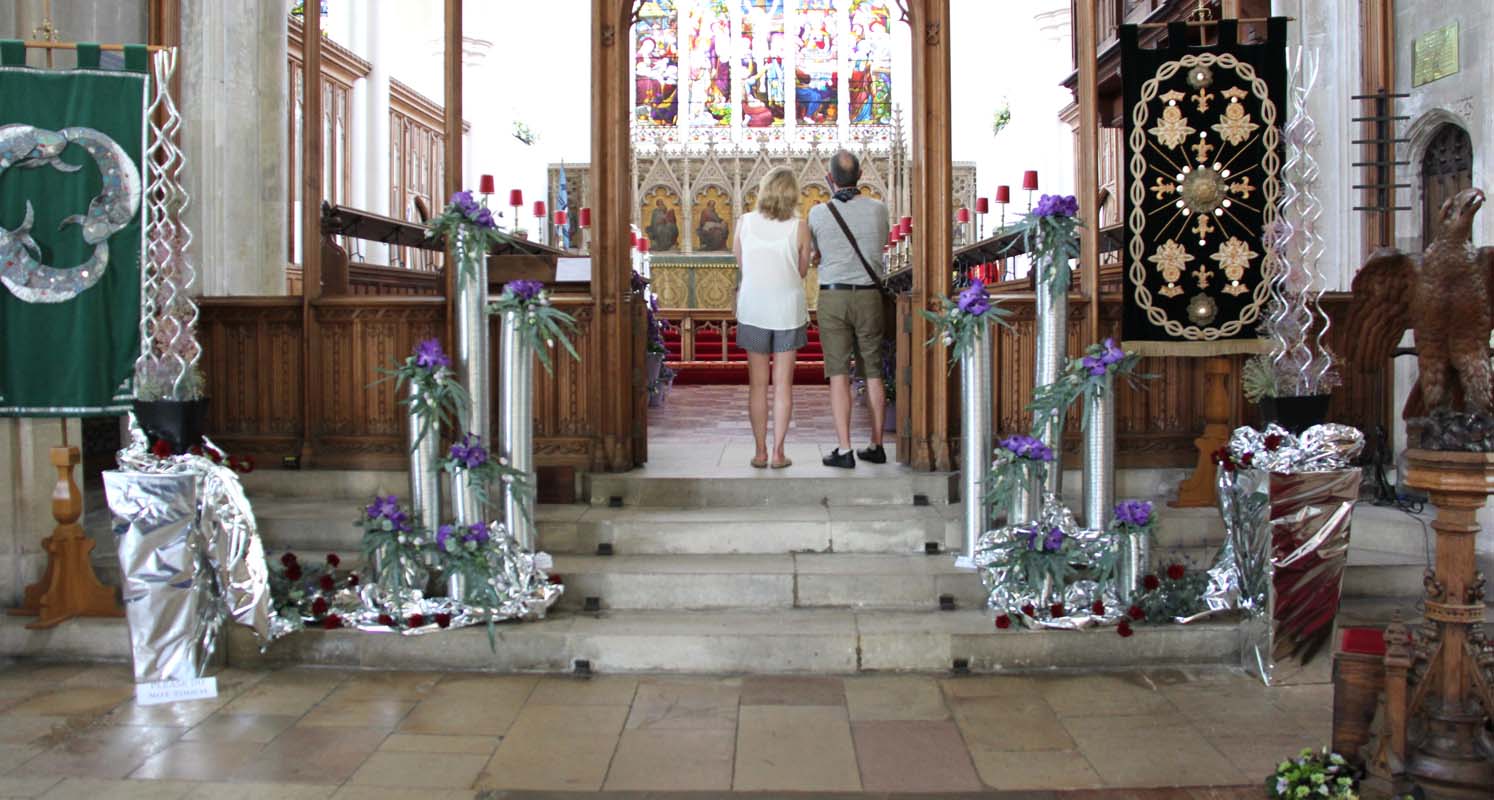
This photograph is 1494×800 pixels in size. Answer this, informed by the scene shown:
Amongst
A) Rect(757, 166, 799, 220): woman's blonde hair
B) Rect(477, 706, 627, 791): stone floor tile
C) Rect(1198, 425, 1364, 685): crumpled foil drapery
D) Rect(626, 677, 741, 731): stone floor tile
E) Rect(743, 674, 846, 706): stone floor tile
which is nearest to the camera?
Rect(477, 706, 627, 791): stone floor tile

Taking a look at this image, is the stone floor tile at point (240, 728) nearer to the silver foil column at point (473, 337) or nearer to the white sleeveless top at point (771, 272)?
the silver foil column at point (473, 337)

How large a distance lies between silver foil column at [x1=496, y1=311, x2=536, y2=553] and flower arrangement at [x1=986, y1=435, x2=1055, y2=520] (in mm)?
1848

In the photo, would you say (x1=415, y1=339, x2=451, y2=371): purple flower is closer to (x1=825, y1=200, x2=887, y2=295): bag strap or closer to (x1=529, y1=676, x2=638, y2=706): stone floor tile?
(x1=529, y1=676, x2=638, y2=706): stone floor tile

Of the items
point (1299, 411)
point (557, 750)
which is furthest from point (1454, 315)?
point (557, 750)

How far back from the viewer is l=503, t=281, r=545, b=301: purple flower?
520cm

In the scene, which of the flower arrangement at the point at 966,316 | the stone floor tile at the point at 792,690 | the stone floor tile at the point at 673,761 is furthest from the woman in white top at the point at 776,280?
the stone floor tile at the point at 673,761

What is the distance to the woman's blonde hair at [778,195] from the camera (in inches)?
240

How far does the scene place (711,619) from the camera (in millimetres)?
4906

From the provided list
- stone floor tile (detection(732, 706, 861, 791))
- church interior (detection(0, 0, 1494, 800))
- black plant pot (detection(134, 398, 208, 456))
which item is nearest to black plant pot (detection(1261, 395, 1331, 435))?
church interior (detection(0, 0, 1494, 800))

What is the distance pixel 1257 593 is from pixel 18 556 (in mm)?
4704

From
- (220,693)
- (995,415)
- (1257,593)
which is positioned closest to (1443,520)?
(1257,593)

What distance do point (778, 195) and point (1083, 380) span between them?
180cm

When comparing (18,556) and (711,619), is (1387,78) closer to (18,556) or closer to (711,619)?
(711,619)

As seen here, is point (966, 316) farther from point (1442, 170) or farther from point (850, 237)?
point (1442, 170)
